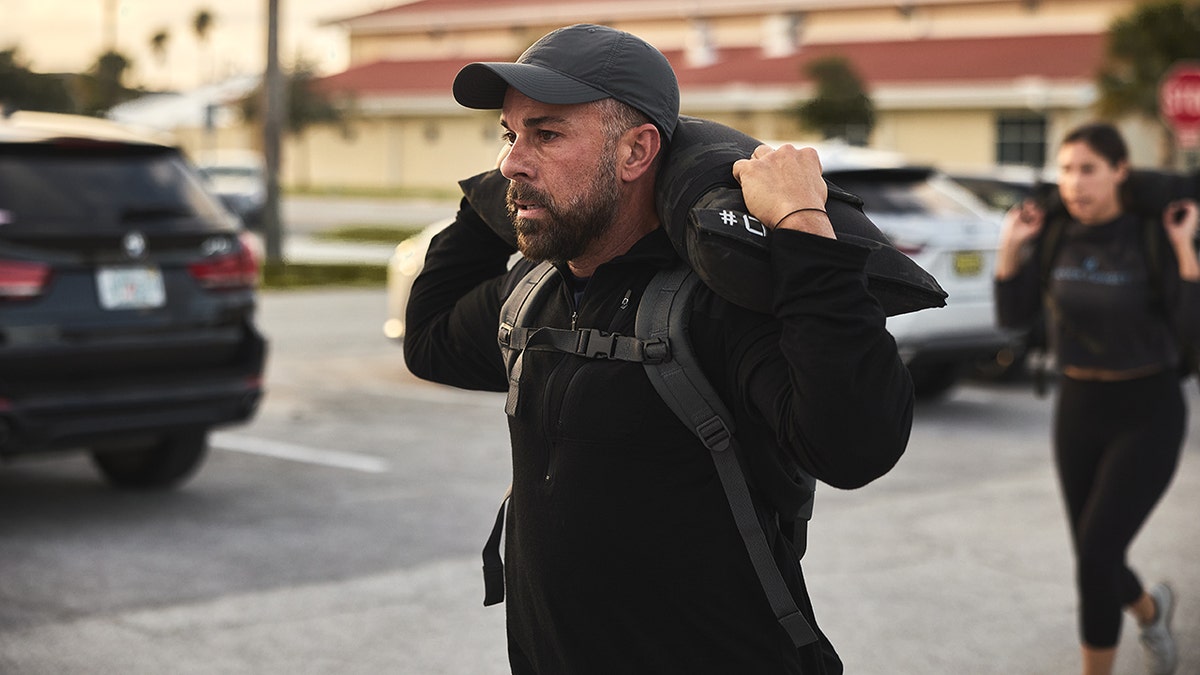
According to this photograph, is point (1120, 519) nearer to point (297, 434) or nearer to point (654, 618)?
point (654, 618)

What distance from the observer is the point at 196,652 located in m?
5.20

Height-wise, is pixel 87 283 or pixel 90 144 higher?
pixel 90 144

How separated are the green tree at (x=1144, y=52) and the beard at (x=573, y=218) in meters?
31.4

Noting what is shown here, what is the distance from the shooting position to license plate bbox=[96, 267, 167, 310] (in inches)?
262

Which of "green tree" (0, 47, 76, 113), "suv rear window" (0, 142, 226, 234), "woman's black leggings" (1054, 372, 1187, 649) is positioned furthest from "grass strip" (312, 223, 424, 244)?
"woman's black leggings" (1054, 372, 1187, 649)

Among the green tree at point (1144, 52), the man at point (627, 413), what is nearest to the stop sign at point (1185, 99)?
the green tree at point (1144, 52)

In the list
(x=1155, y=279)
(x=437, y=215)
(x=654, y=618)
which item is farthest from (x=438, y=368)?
(x=437, y=215)

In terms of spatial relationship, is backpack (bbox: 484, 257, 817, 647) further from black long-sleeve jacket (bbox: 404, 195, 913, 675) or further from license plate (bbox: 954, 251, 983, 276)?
license plate (bbox: 954, 251, 983, 276)

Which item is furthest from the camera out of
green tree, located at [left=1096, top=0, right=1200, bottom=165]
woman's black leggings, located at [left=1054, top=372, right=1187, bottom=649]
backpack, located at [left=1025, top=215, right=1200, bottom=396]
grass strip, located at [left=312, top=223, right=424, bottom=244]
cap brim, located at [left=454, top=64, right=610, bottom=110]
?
green tree, located at [left=1096, top=0, right=1200, bottom=165]

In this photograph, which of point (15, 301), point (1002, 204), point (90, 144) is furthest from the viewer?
point (1002, 204)

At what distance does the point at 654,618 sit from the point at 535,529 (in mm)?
252

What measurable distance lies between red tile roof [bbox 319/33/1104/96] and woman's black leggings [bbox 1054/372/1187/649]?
122 feet

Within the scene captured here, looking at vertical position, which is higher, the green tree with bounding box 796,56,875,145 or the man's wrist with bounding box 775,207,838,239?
the man's wrist with bounding box 775,207,838,239

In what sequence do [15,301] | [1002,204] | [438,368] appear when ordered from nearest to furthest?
A: [438,368], [15,301], [1002,204]
